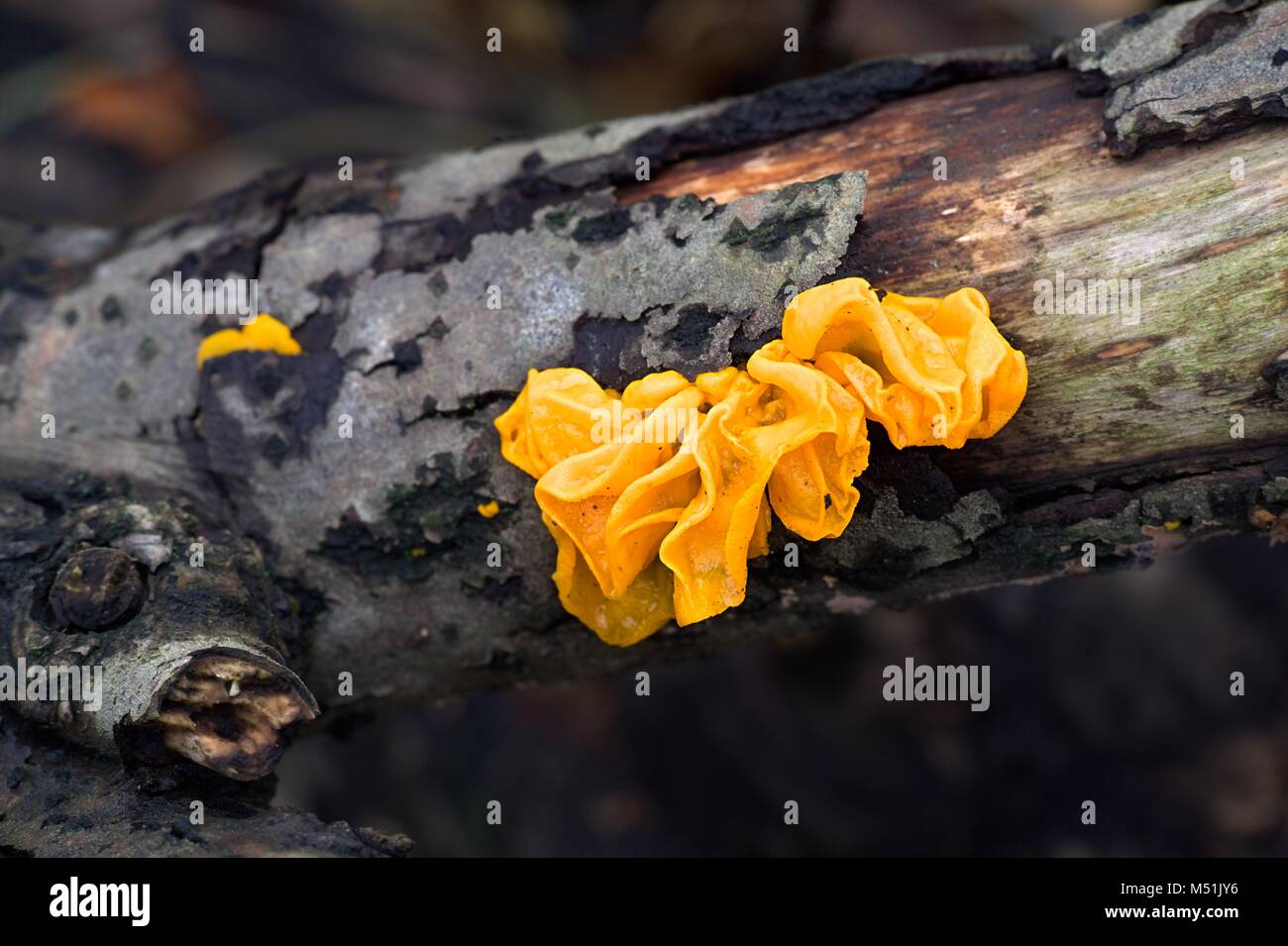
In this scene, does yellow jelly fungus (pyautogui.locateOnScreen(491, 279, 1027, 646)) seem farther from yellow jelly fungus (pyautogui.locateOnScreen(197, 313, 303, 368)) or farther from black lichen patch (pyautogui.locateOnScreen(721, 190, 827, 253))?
yellow jelly fungus (pyautogui.locateOnScreen(197, 313, 303, 368))

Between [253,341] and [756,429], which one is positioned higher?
[253,341]

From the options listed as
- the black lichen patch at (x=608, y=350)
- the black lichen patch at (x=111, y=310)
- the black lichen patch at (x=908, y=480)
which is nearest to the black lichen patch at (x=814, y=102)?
the black lichen patch at (x=608, y=350)

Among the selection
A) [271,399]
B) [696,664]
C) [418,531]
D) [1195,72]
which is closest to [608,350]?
[418,531]

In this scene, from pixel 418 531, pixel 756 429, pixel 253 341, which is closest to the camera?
pixel 756 429

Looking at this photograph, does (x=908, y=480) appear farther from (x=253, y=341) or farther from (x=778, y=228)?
(x=253, y=341)

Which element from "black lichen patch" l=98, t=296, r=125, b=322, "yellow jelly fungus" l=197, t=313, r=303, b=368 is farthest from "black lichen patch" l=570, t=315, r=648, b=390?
"black lichen patch" l=98, t=296, r=125, b=322

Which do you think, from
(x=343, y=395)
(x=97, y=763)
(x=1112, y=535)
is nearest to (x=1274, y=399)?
(x=1112, y=535)

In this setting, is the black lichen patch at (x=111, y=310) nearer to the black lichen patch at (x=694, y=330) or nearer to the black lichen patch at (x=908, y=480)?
the black lichen patch at (x=694, y=330)
